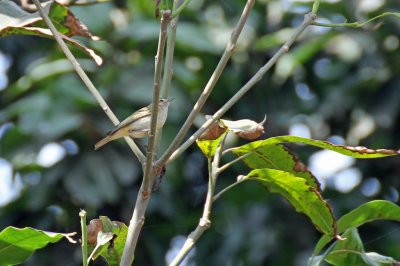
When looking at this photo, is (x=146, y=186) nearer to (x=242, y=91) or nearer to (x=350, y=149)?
(x=242, y=91)

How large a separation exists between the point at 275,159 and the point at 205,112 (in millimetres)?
3998

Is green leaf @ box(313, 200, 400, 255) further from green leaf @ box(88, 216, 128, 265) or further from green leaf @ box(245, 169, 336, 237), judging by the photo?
green leaf @ box(88, 216, 128, 265)

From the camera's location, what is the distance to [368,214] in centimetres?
150

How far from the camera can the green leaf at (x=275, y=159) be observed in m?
1.47

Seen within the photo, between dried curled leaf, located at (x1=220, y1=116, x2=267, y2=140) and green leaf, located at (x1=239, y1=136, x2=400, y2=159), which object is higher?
dried curled leaf, located at (x1=220, y1=116, x2=267, y2=140)

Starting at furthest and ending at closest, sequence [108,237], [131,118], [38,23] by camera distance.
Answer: [131,118] < [38,23] < [108,237]

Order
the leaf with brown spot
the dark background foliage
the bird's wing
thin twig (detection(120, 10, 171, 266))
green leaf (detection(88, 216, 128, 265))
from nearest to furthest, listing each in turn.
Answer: thin twig (detection(120, 10, 171, 266)) < green leaf (detection(88, 216, 128, 265)) < the leaf with brown spot < the bird's wing < the dark background foliage

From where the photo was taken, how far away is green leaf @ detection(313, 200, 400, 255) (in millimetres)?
1479

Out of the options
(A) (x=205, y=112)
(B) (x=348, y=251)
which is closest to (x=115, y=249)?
(B) (x=348, y=251)

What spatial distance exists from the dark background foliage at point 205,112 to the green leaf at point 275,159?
3.26m

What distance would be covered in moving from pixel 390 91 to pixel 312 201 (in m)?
4.33

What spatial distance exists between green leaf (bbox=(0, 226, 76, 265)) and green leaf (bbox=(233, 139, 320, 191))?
335 millimetres

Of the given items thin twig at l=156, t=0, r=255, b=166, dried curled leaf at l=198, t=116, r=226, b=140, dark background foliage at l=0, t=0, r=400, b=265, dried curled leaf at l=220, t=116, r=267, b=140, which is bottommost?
dark background foliage at l=0, t=0, r=400, b=265

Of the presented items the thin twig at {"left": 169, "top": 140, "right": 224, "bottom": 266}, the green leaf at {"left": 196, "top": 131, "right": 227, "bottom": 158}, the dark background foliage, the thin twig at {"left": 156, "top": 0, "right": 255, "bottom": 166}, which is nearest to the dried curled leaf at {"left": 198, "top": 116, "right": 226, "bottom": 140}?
the green leaf at {"left": 196, "top": 131, "right": 227, "bottom": 158}
